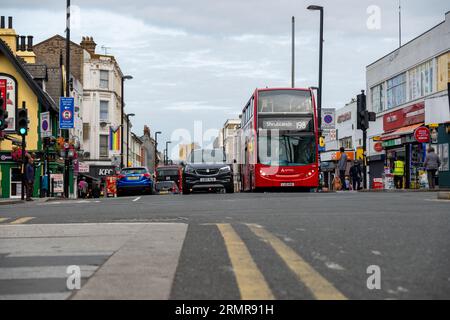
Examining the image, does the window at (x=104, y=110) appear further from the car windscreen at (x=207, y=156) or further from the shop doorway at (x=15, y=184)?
the car windscreen at (x=207, y=156)

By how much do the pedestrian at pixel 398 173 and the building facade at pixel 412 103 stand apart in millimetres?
624

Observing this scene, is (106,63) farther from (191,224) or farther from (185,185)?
(191,224)

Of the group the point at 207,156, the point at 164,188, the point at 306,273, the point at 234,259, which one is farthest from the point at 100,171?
the point at 306,273

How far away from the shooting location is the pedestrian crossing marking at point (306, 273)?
3.90 meters

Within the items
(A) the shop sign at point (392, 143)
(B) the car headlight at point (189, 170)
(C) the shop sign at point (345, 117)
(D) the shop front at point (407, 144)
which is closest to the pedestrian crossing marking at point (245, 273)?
(B) the car headlight at point (189, 170)

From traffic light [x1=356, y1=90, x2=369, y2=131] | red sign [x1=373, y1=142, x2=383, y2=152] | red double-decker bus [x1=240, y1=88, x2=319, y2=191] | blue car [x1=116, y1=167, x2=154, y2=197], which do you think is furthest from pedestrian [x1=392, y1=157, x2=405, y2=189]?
blue car [x1=116, y1=167, x2=154, y2=197]

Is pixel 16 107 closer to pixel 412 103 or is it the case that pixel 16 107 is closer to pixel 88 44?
pixel 412 103

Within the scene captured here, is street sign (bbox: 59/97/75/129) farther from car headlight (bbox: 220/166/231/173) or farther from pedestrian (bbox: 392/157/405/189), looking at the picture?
pedestrian (bbox: 392/157/405/189)

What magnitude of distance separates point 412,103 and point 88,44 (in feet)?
137

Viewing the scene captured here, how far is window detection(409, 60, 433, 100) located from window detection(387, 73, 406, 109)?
53.7 inches

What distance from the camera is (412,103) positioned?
4047cm
